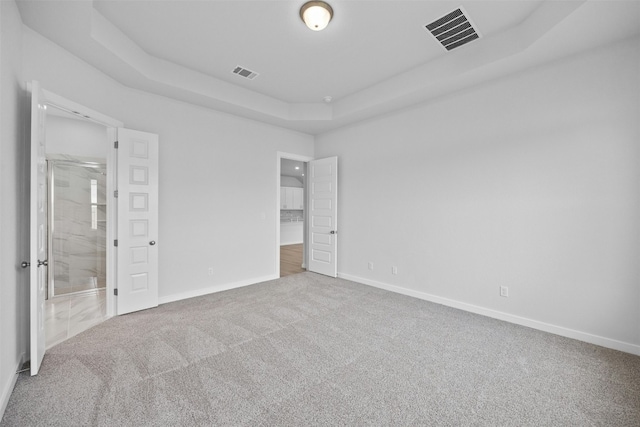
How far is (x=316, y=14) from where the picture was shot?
98.0 inches

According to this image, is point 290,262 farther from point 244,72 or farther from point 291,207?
point 244,72

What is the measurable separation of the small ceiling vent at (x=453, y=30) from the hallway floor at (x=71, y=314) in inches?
190

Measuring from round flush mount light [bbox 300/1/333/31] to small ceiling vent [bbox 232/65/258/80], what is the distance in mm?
1348

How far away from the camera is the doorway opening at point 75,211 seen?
4.27 metres

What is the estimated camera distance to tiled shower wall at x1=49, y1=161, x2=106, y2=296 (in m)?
4.36

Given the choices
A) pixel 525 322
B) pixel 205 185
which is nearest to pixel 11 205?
pixel 205 185

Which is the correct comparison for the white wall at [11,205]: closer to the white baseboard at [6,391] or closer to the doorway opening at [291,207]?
the white baseboard at [6,391]

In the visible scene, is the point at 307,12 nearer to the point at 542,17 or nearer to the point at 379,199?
the point at 542,17

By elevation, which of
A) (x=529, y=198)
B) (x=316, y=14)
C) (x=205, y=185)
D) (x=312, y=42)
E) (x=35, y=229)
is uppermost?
(x=312, y=42)

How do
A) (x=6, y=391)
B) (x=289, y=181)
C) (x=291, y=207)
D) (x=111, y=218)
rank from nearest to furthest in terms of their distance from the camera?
(x=6, y=391), (x=111, y=218), (x=291, y=207), (x=289, y=181)

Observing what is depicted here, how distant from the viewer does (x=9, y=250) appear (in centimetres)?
205

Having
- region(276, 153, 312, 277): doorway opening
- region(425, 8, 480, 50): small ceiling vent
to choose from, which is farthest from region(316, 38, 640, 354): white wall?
region(276, 153, 312, 277): doorway opening

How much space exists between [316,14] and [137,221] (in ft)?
10.1

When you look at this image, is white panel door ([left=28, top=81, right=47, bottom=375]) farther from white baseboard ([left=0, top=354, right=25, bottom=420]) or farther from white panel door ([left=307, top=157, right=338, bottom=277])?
white panel door ([left=307, top=157, right=338, bottom=277])
